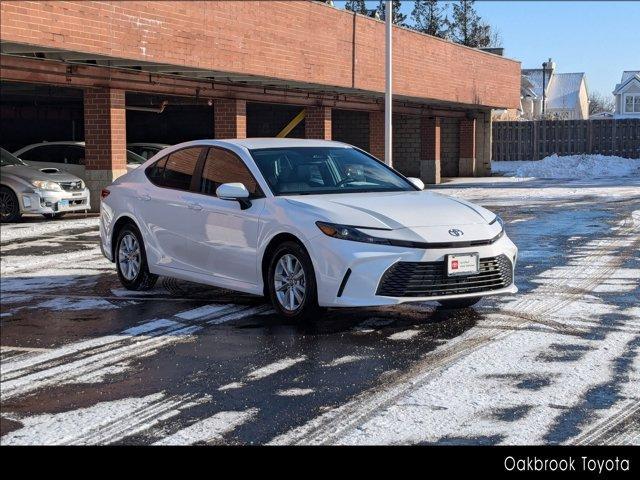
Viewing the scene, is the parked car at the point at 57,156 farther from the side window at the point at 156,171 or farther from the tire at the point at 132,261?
the side window at the point at 156,171

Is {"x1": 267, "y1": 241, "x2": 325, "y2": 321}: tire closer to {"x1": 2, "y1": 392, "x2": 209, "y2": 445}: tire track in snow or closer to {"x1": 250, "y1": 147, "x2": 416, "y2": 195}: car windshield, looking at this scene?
{"x1": 250, "y1": 147, "x2": 416, "y2": 195}: car windshield

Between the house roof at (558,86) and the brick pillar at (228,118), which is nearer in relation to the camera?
the brick pillar at (228,118)

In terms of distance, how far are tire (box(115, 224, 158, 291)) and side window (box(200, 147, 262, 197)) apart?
1183mm

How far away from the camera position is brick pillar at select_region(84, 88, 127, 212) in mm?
19875

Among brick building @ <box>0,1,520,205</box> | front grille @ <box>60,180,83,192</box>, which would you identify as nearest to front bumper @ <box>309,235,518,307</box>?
brick building @ <box>0,1,520,205</box>

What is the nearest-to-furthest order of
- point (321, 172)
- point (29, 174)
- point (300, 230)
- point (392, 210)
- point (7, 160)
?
point (300, 230)
point (392, 210)
point (321, 172)
point (29, 174)
point (7, 160)

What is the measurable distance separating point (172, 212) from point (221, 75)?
12507 millimetres

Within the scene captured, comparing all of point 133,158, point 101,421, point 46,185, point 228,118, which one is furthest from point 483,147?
point 101,421

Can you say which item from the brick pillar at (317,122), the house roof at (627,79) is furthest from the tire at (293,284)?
the house roof at (627,79)

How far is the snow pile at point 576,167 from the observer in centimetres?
4044

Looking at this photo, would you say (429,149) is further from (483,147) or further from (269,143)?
(269,143)

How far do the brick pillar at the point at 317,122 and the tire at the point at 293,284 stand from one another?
60.8 feet

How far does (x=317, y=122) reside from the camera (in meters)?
27.0

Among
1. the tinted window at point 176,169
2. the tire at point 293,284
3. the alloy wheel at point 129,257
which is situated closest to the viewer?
the tire at point 293,284
